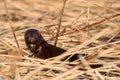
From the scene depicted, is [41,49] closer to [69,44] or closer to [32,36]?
[32,36]

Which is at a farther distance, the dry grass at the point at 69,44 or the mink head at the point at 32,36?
the mink head at the point at 32,36

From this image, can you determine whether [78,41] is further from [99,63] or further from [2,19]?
[2,19]

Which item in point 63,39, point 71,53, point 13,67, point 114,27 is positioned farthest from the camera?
point 114,27

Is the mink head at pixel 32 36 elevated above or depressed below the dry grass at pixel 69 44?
Result: above

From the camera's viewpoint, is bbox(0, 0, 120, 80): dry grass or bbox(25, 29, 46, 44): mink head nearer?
bbox(0, 0, 120, 80): dry grass

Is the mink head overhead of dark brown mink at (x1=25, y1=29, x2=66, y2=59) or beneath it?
overhead

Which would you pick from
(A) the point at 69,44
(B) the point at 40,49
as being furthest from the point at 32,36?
(A) the point at 69,44

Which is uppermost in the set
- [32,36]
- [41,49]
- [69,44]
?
[32,36]

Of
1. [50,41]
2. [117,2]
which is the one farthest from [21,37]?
[117,2]
